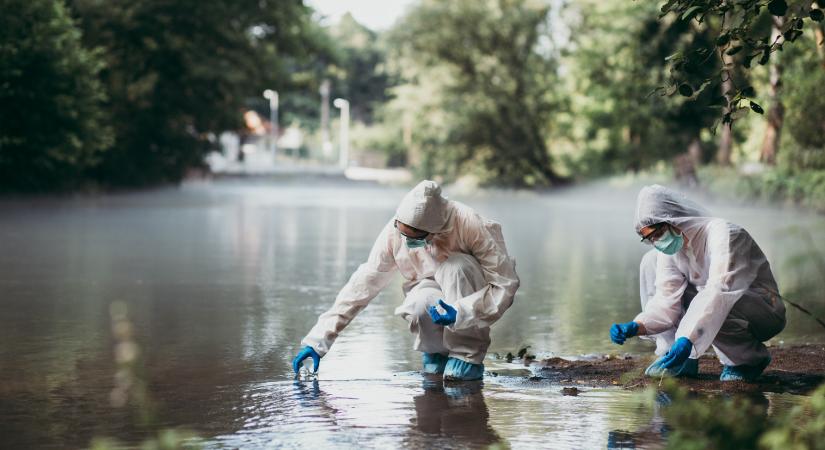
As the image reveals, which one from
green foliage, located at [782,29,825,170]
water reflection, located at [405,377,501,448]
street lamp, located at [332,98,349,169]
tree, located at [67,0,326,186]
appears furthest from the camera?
street lamp, located at [332,98,349,169]

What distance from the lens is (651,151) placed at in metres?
50.6

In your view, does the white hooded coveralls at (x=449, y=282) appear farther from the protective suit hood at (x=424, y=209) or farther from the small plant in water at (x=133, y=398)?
the small plant in water at (x=133, y=398)

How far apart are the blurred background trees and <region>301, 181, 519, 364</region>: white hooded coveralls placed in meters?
22.6

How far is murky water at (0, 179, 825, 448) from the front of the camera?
5645 millimetres

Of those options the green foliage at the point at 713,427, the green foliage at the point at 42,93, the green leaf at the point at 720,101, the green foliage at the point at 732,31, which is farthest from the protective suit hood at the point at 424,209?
the green foliage at the point at 42,93

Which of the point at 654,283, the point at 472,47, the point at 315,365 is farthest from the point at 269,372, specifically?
the point at 472,47

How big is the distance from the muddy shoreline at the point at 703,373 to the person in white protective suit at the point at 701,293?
0.41ft

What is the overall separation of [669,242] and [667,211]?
0.18m

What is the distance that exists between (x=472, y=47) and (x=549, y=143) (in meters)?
7.14

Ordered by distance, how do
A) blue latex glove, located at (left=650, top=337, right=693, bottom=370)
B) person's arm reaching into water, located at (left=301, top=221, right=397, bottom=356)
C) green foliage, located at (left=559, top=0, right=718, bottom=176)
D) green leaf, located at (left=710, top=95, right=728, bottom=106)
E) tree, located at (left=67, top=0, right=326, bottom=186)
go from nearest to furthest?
green leaf, located at (left=710, top=95, right=728, bottom=106) < blue latex glove, located at (left=650, top=337, right=693, bottom=370) < person's arm reaching into water, located at (left=301, top=221, right=397, bottom=356) < green foliage, located at (left=559, top=0, right=718, bottom=176) < tree, located at (left=67, top=0, right=326, bottom=186)

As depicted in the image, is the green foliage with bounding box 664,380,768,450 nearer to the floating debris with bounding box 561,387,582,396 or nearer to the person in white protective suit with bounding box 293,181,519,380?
the floating debris with bounding box 561,387,582,396

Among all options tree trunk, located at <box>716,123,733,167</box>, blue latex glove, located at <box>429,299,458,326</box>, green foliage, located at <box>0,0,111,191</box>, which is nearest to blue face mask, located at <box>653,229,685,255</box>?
blue latex glove, located at <box>429,299,458,326</box>

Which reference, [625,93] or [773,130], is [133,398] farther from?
[625,93]

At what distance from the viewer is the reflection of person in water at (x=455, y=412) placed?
557 cm
